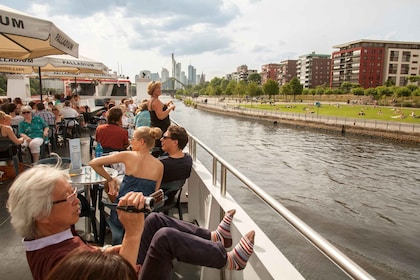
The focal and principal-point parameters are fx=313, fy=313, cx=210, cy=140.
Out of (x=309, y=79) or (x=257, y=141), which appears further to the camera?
(x=309, y=79)

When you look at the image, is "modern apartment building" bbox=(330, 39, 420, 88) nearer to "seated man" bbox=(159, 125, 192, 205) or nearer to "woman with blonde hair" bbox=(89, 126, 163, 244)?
"seated man" bbox=(159, 125, 192, 205)

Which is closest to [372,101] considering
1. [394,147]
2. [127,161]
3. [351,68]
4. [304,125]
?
[351,68]

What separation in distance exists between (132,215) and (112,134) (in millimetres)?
3769

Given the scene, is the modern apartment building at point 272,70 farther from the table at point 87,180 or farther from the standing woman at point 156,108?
the table at point 87,180

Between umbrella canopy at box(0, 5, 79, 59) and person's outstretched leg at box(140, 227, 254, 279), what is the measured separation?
9.39 ft

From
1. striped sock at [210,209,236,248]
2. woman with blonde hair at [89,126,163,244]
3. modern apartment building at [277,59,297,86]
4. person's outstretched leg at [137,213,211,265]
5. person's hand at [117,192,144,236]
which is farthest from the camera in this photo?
Result: modern apartment building at [277,59,297,86]

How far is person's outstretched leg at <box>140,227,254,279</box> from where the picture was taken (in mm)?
2059

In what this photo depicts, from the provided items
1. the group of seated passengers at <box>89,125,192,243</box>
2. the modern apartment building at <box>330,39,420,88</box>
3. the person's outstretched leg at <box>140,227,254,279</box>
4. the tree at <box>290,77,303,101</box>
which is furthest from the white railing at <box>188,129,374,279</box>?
the modern apartment building at <box>330,39,420,88</box>

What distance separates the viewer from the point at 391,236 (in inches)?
618

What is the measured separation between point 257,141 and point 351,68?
3744 inches

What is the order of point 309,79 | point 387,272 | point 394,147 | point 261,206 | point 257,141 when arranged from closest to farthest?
point 387,272 < point 261,206 < point 394,147 < point 257,141 < point 309,79

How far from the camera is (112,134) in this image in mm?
5121

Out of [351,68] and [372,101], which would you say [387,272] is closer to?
[372,101]

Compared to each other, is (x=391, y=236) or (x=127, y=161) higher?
(x=127, y=161)
